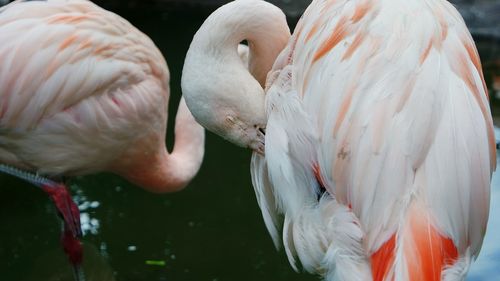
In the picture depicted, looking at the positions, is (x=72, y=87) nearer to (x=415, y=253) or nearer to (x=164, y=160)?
(x=164, y=160)

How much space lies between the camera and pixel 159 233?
3998 mm

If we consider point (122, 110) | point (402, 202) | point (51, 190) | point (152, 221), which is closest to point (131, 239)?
point (152, 221)

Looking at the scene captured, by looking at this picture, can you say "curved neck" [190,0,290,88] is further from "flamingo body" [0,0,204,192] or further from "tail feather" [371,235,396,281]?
"tail feather" [371,235,396,281]

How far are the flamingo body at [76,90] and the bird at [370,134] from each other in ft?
2.97

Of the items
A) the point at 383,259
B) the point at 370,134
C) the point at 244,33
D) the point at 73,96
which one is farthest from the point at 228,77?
the point at 73,96

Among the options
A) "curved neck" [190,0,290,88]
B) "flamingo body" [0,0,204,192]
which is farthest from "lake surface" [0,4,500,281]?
"curved neck" [190,0,290,88]

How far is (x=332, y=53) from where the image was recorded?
2217 millimetres

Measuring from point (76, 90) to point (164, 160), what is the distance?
690 millimetres

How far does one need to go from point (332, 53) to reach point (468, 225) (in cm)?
61

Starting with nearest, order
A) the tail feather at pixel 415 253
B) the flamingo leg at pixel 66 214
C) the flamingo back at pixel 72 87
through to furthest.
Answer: the tail feather at pixel 415 253
the flamingo back at pixel 72 87
the flamingo leg at pixel 66 214

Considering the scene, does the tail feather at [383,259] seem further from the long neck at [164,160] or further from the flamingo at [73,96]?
the long neck at [164,160]

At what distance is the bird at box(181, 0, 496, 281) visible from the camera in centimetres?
189

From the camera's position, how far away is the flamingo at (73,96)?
3244 mm

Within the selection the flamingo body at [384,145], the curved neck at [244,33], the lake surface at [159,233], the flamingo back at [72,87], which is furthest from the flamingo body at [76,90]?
the flamingo body at [384,145]
